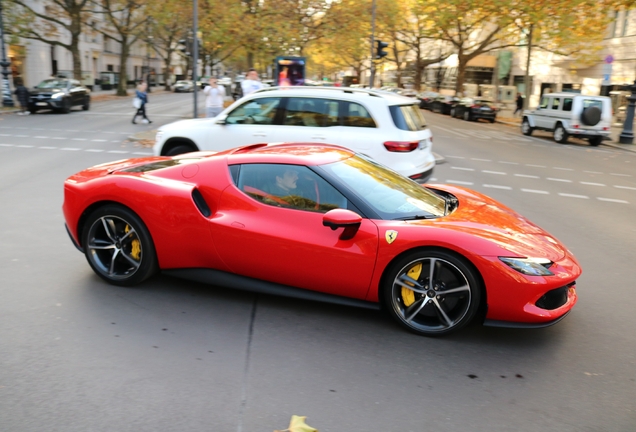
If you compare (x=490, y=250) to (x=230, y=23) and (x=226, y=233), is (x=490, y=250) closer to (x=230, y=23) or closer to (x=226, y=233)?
(x=226, y=233)

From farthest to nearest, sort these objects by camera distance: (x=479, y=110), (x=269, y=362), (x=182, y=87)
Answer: (x=182, y=87) < (x=479, y=110) < (x=269, y=362)

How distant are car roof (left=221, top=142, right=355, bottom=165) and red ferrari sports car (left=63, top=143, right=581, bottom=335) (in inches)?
0.5

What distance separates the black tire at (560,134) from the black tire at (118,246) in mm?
20353

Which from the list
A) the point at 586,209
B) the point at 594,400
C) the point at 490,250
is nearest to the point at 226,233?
the point at 490,250

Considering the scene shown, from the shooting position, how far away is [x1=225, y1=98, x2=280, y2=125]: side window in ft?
31.6

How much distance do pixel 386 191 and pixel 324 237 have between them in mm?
758

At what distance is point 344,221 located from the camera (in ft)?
13.9

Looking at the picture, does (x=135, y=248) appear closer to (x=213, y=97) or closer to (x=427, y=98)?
(x=213, y=97)

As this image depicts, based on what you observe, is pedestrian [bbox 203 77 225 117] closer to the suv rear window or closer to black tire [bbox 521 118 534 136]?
the suv rear window

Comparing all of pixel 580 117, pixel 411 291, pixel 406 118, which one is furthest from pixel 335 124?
pixel 580 117

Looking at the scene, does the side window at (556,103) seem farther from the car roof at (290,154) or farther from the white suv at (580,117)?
the car roof at (290,154)

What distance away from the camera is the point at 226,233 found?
15.3 ft

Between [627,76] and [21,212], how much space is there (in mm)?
34727

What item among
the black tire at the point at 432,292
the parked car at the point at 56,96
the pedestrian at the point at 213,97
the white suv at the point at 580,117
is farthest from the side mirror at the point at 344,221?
the parked car at the point at 56,96
